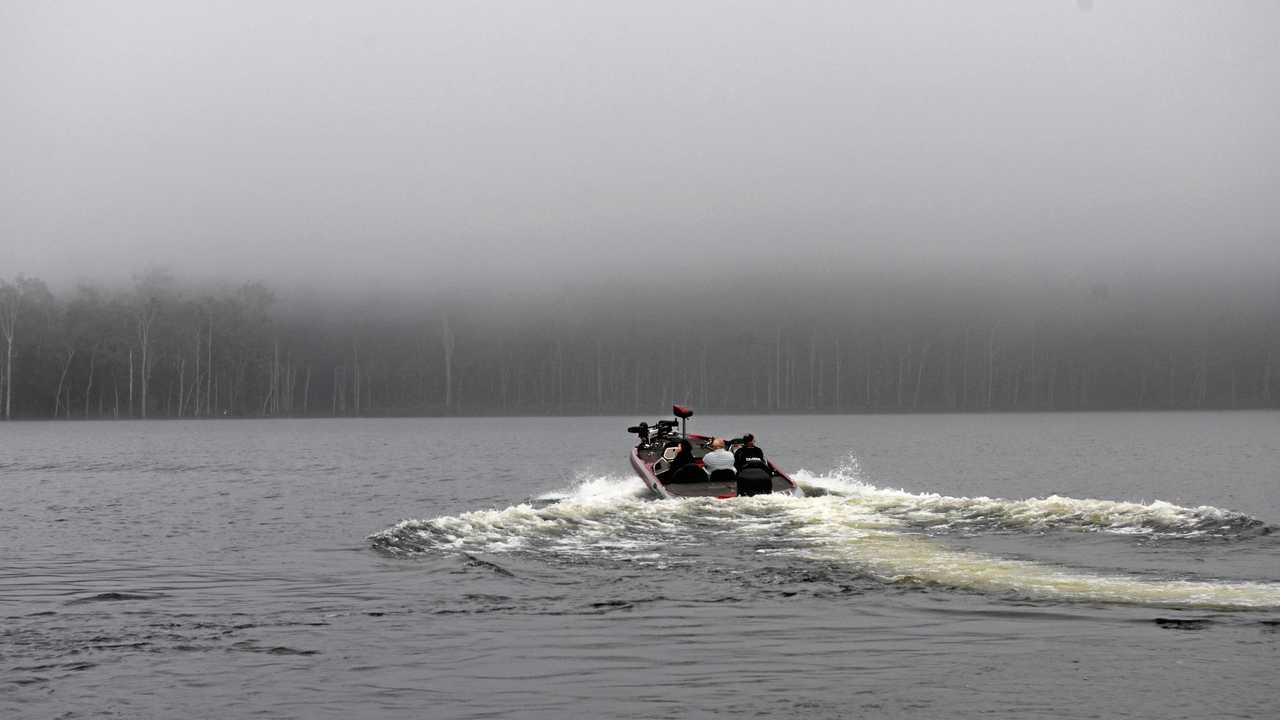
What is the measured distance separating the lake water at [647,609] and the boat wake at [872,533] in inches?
4.0

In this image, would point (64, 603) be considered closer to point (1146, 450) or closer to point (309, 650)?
point (309, 650)

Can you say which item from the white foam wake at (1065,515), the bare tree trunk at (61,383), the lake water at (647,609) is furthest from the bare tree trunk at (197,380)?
the white foam wake at (1065,515)

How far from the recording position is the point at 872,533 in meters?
24.6

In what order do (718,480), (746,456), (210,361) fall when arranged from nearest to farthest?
(718,480), (746,456), (210,361)

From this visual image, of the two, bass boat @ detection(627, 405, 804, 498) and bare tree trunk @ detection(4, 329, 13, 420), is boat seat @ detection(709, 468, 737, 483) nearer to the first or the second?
bass boat @ detection(627, 405, 804, 498)

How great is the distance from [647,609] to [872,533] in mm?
9203

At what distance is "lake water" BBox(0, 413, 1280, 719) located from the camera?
11922 millimetres

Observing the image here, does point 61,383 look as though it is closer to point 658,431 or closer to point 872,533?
point 658,431

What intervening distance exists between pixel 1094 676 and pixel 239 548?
1852cm

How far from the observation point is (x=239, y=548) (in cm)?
2545

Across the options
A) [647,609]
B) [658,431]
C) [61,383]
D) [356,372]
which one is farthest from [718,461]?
[356,372]

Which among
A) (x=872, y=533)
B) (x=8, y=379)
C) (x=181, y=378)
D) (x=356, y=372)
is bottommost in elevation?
(x=872, y=533)

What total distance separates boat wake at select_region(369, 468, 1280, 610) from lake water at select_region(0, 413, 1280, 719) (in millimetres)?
103

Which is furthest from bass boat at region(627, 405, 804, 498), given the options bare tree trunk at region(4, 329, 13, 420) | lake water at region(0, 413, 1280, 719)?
bare tree trunk at region(4, 329, 13, 420)
